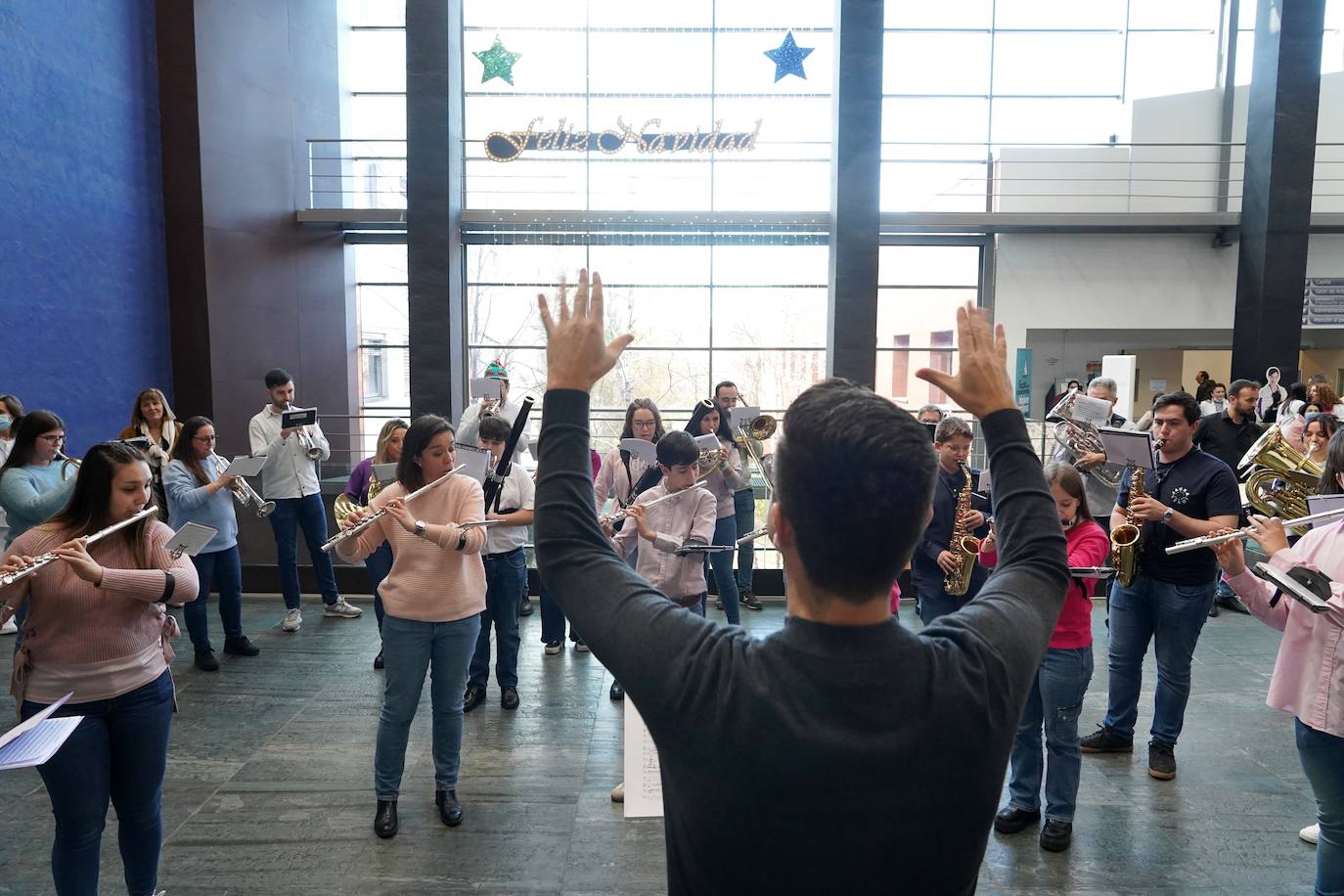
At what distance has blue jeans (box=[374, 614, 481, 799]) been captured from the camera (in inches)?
141

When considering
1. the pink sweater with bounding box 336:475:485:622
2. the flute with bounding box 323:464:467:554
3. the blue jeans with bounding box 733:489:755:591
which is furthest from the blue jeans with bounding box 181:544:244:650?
the blue jeans with bounding box 733:489:755:591

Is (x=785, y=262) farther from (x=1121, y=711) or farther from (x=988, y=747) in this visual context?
(x=988, y=747)

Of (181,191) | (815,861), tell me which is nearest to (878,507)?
(815,861)

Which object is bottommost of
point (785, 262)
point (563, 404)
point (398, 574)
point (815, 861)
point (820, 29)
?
point (398, 574)

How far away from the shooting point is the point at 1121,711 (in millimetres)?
4461

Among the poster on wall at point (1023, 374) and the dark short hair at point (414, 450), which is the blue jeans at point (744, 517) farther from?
the poster on wall at point (1023, 374)

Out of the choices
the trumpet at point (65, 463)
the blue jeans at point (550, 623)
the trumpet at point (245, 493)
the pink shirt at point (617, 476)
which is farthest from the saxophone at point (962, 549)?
the trumpet at point (65, 463)

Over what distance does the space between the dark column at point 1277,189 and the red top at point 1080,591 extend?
8233 mm

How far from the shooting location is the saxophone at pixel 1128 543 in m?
4.07

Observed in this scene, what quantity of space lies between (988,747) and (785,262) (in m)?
11.7

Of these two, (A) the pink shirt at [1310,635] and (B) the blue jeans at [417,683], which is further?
(B) the blue jeans at [417,683]

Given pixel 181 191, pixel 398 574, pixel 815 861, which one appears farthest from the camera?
pixel 181 191

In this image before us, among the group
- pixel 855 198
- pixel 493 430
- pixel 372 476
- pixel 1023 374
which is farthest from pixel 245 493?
pixel 1023 374

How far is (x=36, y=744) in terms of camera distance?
2.26 m
